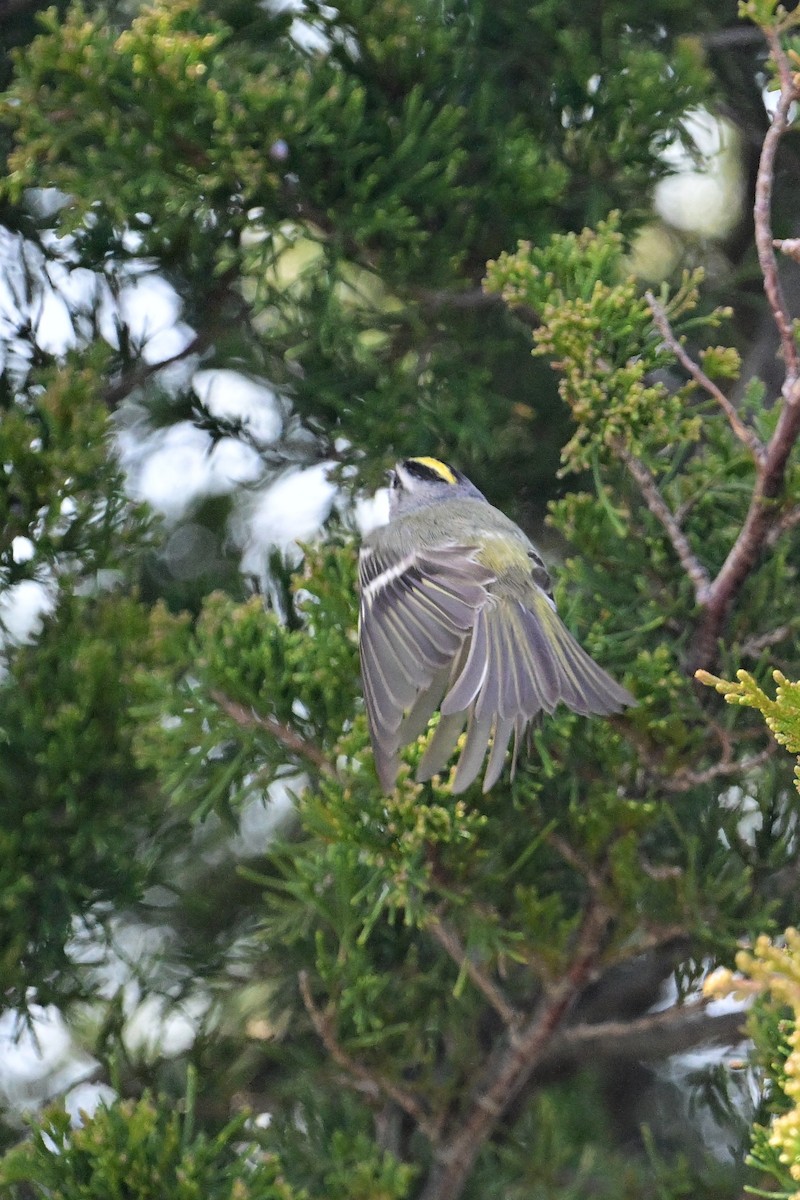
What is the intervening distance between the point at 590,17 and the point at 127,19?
90 cm

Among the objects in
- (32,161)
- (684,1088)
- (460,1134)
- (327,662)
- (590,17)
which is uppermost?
(32,161)

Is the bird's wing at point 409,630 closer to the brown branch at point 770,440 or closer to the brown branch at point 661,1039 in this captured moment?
the brown branch at point 770,440

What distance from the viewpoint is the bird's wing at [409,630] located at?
1.64 meters

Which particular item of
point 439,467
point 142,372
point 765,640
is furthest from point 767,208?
point 142,372

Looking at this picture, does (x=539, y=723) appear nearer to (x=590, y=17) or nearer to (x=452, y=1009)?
(x=452, y=1009)

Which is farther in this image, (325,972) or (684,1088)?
(684,1088)

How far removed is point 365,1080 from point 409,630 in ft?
2.24

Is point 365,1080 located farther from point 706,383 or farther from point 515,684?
point 706,383

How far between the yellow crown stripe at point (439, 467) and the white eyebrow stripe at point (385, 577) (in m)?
0.23

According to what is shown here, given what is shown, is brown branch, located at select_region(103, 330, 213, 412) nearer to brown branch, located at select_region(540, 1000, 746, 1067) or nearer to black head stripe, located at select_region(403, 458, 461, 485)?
black head stripe, located at select_region(403, 458, 461, 485)

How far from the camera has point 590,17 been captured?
236 centimetres

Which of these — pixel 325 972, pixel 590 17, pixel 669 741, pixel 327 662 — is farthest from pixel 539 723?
pixel 590 17

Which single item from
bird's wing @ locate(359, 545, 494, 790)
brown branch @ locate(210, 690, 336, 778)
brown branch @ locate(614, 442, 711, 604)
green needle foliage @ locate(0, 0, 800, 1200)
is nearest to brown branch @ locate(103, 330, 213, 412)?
green needle foliage @ locate(0, 0, 800, 1200)

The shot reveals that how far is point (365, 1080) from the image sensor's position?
6.57ft
